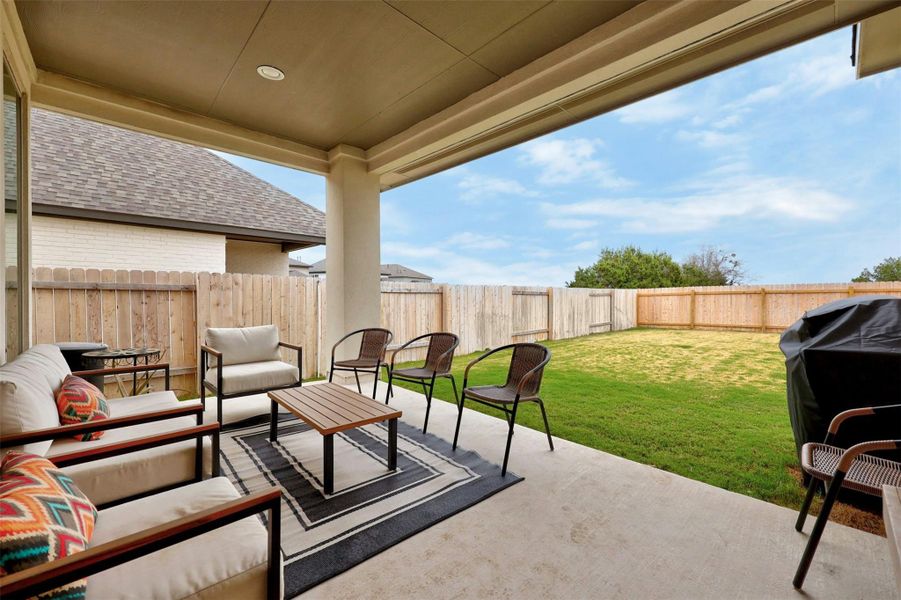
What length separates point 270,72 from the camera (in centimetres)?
317

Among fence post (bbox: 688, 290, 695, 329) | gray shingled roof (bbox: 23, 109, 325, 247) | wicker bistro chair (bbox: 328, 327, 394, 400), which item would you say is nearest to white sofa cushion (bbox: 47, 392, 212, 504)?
wicker bistro chair (bbox: 328, 327, 394, 400)

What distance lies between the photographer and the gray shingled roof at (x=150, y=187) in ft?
19.7

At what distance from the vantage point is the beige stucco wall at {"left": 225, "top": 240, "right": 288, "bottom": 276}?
8531 millimetres

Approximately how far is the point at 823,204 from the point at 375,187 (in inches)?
668

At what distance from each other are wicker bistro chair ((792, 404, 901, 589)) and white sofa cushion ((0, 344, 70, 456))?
10.6 ft

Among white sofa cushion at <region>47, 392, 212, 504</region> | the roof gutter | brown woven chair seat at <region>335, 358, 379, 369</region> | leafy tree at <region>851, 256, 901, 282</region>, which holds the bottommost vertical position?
white sofa cushion at <region>47, 392, 212, 504</region>

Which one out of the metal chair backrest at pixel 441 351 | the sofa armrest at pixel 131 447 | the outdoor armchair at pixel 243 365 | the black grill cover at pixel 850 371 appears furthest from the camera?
the metal chair backrest at pixel 441 351

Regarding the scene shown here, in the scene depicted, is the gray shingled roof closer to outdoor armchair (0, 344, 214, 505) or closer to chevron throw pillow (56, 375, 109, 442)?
outdoor armchair (0, 344, 214, 505)

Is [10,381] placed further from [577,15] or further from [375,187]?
[375,187]

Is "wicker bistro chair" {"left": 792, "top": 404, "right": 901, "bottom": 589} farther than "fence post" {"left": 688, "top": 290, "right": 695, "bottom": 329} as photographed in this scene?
No

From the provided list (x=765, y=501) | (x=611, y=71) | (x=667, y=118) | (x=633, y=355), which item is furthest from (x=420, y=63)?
(x=667, y=118)

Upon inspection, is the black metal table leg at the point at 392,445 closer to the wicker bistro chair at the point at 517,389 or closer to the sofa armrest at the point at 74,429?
the wicker bistro chair at the point at 517,389

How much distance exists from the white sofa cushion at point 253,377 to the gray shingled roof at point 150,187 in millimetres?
4447

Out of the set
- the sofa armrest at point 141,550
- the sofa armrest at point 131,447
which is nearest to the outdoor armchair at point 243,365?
the sofa armrest at point 131,447
